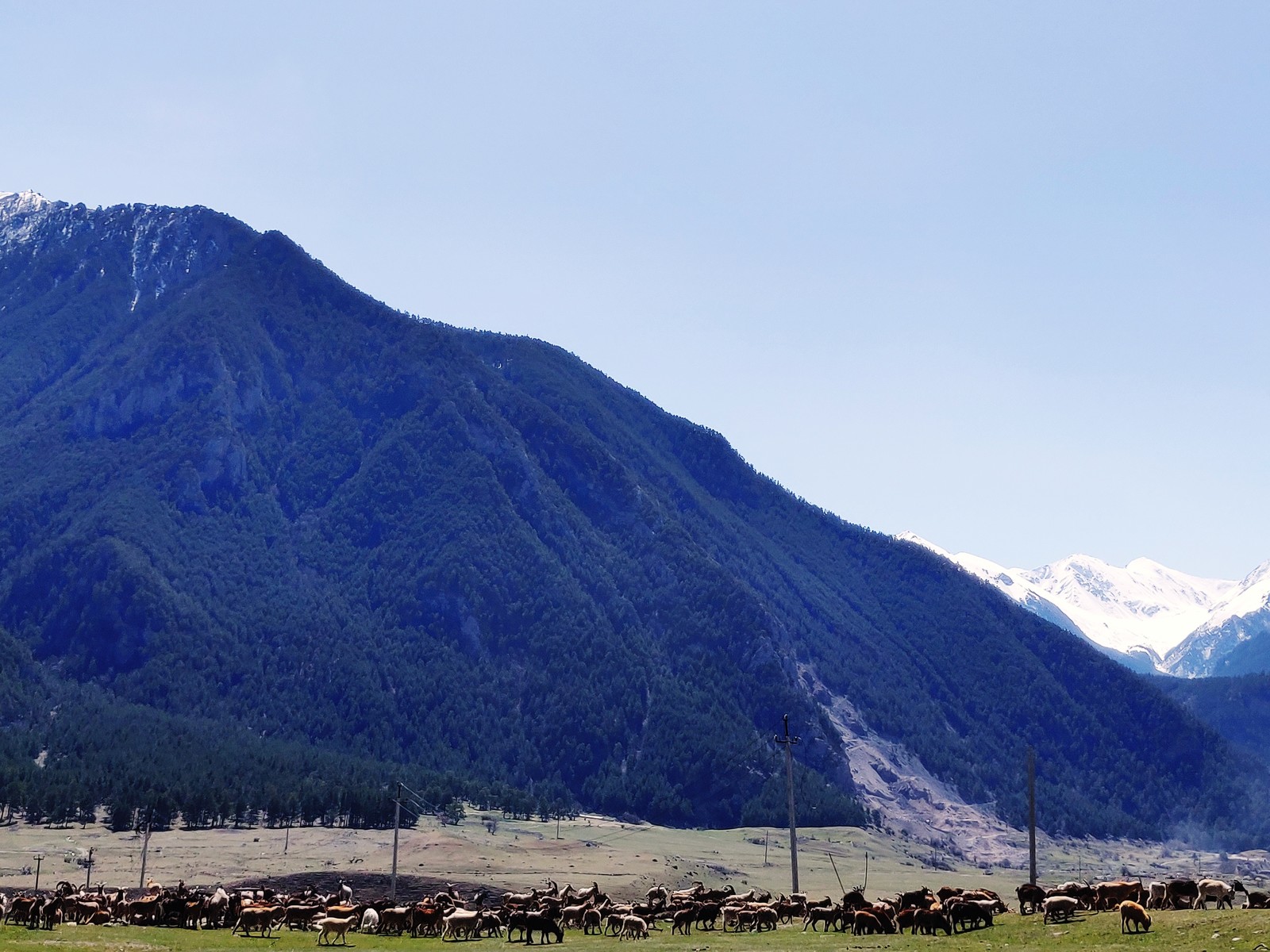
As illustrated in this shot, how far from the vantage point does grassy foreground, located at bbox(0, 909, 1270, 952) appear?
46.4 metres

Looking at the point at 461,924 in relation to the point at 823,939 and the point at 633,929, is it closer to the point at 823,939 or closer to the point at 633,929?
the point at 633,929

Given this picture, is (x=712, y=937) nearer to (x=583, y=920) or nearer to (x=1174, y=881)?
(x=583, y=920)

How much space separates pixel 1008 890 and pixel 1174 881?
470ft

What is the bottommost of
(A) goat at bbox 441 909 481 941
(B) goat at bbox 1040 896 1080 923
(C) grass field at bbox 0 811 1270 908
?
(C) grass field at bbox 0 811 1270 908

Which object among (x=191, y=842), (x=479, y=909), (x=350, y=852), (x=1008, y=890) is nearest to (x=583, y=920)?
(x=479, y=909)

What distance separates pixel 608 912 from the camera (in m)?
73.1

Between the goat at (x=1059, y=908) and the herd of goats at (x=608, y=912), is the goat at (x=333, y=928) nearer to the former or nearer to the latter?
the herd of goats at (x=608, y=912)

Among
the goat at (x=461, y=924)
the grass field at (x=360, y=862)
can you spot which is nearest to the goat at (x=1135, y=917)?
the goat at (x=461, y=924)

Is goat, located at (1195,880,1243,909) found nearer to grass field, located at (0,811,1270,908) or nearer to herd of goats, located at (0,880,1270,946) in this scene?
herd of goats, located at (0,880,1270,946)

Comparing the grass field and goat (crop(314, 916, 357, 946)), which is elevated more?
goat (crop(314, 916, 357, 946))

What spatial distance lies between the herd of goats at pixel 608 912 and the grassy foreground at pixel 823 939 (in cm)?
126

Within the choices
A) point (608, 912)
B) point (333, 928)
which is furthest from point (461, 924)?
point (608, 912)

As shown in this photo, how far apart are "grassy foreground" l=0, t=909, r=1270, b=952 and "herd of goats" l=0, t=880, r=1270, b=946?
1.26 meters

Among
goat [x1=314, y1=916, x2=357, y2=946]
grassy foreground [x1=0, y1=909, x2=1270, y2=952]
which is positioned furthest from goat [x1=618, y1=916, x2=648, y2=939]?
goat [x1=314, y1=916, x2=357, y2=946]
